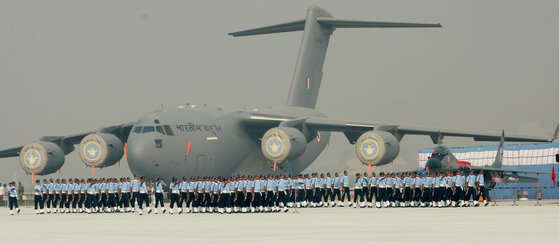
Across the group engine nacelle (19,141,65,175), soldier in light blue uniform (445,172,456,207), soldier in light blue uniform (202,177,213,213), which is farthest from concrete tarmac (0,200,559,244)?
engine nacelle (19,141,65,175)

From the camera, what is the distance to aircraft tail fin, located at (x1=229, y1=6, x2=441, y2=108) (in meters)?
50.6

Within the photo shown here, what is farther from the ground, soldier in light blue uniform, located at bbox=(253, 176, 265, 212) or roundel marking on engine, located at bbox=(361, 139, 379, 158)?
roundel marking on engine, located at bbox=(361, 139, 379, 158)

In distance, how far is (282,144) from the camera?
39.3 metres

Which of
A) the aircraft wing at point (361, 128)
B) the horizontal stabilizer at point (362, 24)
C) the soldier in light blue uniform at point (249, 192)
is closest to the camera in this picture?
the soldier in light blue uniform at point (249, 192)

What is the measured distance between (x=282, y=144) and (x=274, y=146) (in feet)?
1.42

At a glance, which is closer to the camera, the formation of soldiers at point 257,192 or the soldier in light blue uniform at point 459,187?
the formation of soldiers at point 257,192

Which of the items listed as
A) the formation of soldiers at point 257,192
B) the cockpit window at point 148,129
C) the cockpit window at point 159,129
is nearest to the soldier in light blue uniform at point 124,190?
the formation of soldiers at point 257,192

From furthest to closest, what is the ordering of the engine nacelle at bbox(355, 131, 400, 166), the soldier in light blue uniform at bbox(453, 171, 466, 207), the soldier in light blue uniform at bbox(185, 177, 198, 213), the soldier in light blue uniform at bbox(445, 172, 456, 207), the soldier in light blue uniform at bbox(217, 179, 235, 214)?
the engine nacelle at bbox(355, 131, 400, 166), the soldier in light blue uniform at bbox(445, 172, 456, 207), the soldier in light blue uniform at bbox(453, 171, 466, 207), the soldier in light blue uniform at bbox(185, 177, 198, 213), the soldier in light blue uniform at bbox(217, 179, 235, 214)

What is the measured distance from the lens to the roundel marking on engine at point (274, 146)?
39406 millimetres

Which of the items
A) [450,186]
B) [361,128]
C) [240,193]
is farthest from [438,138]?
[240,193]

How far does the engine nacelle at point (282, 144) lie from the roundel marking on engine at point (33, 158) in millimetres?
10045

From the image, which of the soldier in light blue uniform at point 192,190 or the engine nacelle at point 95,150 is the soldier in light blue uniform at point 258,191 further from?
the engine nacelle at point 95,150

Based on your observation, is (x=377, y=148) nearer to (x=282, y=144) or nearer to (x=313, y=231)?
(x=282, y=144)

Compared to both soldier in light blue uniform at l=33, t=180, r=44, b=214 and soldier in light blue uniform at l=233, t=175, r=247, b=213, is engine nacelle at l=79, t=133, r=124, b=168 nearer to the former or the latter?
soldier in light blue uniform at l=33, t=180, r=44, b=214
